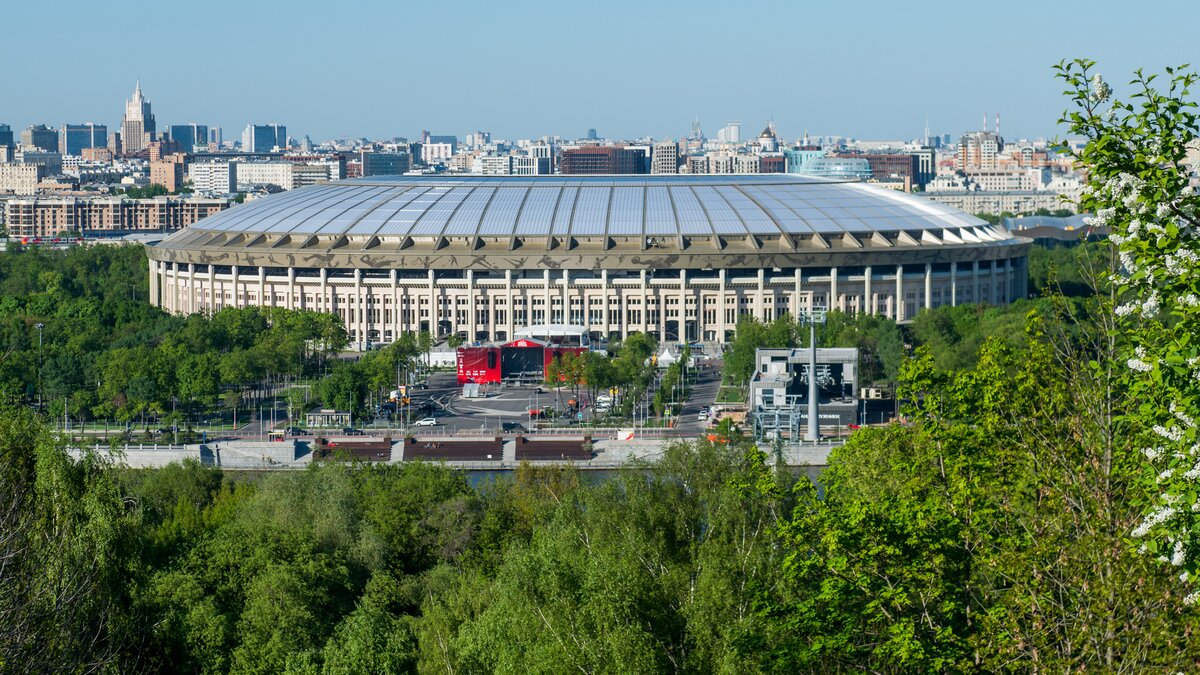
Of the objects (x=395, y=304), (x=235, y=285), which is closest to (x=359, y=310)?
(x=395, y=304)

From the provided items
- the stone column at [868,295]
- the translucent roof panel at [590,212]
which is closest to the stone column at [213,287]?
the translucent roof panel at [590,212]

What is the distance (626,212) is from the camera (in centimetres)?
8288

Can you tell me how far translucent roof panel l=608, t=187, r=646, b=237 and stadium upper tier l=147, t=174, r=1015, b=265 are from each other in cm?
7

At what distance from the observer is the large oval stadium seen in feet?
261

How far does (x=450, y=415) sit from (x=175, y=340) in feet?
46.6

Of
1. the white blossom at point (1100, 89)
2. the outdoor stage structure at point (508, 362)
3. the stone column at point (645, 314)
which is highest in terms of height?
the white blossom at point (1100, 89)

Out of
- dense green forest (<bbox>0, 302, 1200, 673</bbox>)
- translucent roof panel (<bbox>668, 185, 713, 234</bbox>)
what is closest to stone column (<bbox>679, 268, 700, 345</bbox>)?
translucent roof panel (<bbox>668, 185, 713, 234</bbox>)

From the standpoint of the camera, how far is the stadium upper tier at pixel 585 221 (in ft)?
263

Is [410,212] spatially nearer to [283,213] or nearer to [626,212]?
[283,213]

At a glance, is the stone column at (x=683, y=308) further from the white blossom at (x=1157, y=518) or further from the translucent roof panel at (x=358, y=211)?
the white blossom at (x=1157, y=518)

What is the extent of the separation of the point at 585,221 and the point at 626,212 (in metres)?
1.93

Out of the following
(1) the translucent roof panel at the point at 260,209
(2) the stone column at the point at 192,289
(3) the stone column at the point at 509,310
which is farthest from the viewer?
(1) the translucent roof panel at the point at 260,209

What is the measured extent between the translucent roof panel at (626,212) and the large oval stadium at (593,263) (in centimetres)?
8

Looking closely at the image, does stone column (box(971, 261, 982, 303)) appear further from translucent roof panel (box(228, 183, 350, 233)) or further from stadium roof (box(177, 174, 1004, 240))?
translucent roof panel (box(228, 183, 350, 233))
